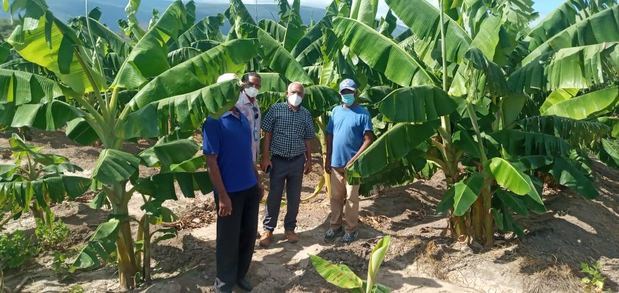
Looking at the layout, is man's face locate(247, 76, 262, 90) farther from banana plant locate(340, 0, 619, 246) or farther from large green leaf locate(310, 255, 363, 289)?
large green leaf locate(310, 255, 363, 289)

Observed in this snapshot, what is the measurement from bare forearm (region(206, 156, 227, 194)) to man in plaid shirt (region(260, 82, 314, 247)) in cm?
132

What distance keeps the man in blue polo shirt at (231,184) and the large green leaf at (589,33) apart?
287 cm

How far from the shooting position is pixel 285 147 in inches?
210

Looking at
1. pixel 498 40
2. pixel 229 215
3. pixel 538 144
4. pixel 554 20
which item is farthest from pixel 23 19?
pixel 554 20

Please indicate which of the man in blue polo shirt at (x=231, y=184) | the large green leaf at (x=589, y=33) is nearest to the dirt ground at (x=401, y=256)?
the man in blue polo shirt at (x=231, y=184)

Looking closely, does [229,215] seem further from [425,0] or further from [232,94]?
[425,0]

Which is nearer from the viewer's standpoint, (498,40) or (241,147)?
(241,147)

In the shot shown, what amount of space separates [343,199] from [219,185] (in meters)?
1.99

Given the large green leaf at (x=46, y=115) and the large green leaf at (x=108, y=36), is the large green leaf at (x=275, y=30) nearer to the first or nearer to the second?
the large green leaf at (x=108, y=36)

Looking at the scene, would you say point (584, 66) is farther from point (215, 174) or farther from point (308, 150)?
point (215, 174)

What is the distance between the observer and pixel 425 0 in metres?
5.45

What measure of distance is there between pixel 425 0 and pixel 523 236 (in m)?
2.72

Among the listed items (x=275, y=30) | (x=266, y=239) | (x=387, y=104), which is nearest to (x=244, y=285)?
(x=266, y=239)

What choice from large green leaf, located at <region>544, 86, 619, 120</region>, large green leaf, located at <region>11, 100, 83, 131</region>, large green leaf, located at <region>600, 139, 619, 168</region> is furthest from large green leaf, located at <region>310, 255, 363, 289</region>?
large green leaf, located at <region>600, 139, 619, 168</region>
